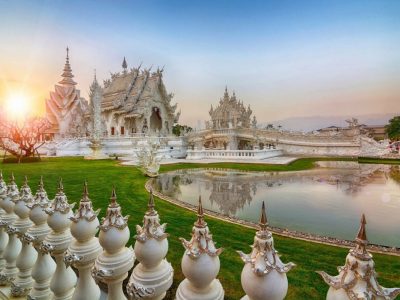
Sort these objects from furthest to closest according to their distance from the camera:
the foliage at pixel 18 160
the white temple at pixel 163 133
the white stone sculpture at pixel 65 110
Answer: the white stone sculpture at pixel 65 110 < the white temple at pixel 163 133 < the foliage at pixel 18 160

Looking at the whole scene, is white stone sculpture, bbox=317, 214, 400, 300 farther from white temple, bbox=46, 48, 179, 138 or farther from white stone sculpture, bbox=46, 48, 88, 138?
white stone sculpture, bbox=46, 48, 88, 138

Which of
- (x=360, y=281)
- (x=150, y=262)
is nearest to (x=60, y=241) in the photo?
(x=150, y=262)

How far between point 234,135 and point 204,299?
1042 inches

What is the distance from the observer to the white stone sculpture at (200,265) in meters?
1.34

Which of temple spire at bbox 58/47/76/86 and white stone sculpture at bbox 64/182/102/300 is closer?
white stone sculpture at bbox 64/182/102/300

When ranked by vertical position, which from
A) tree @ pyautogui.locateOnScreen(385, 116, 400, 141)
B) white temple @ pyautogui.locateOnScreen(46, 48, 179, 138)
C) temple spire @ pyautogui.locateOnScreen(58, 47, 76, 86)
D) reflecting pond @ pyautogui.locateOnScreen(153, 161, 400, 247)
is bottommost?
reflecting pond @ pyautogui.locateOnScreen(153, 161, 400, 247)

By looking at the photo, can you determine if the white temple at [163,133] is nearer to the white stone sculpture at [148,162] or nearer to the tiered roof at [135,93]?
the tiered roof at [135,93]

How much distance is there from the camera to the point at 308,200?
6961 millimetres

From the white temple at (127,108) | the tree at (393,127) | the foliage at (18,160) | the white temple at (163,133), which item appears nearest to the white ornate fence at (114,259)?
the white temple at (163,133)

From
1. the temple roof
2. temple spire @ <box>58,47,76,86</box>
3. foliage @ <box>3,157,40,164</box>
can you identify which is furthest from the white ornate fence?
temple spire @ <box>58,47,76,86</box>

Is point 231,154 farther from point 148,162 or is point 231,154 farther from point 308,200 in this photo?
point 308,200

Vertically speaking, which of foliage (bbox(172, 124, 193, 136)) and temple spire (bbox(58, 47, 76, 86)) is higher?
temple spire (bbox(58, 47, 76, 86))

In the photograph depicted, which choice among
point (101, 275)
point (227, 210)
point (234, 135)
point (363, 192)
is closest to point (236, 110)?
point (234, 135)

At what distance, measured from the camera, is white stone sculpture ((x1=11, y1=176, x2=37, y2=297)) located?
2500mm
